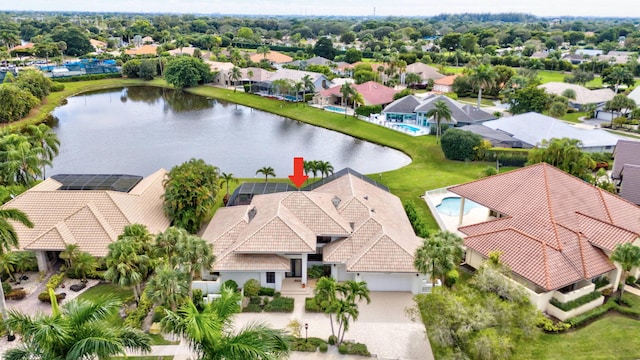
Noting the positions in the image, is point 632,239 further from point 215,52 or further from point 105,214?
point 215,52

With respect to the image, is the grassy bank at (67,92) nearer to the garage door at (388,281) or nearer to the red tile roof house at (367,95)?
the red tile roof house at (367,95)

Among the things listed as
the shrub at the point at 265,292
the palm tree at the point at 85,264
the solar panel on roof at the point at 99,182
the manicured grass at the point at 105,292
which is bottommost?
the manicured grass at the point at 105,292

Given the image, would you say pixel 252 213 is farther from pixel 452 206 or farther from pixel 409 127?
Result: pixel 409 127

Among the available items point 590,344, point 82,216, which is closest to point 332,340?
point 590,344

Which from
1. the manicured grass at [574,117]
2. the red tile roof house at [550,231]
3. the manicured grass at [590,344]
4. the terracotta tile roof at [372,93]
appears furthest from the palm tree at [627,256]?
the terracotta tile roof at [372,93]

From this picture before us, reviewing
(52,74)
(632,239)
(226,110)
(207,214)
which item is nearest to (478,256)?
(632,239)

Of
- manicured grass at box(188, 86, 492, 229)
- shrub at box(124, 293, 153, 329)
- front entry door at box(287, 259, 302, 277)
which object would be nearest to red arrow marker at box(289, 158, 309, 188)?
manicured grass at box(188, 86, 492, 229)

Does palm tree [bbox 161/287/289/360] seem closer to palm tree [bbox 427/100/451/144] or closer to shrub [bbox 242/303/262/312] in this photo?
shrub [bbox 242/303/262/312]
